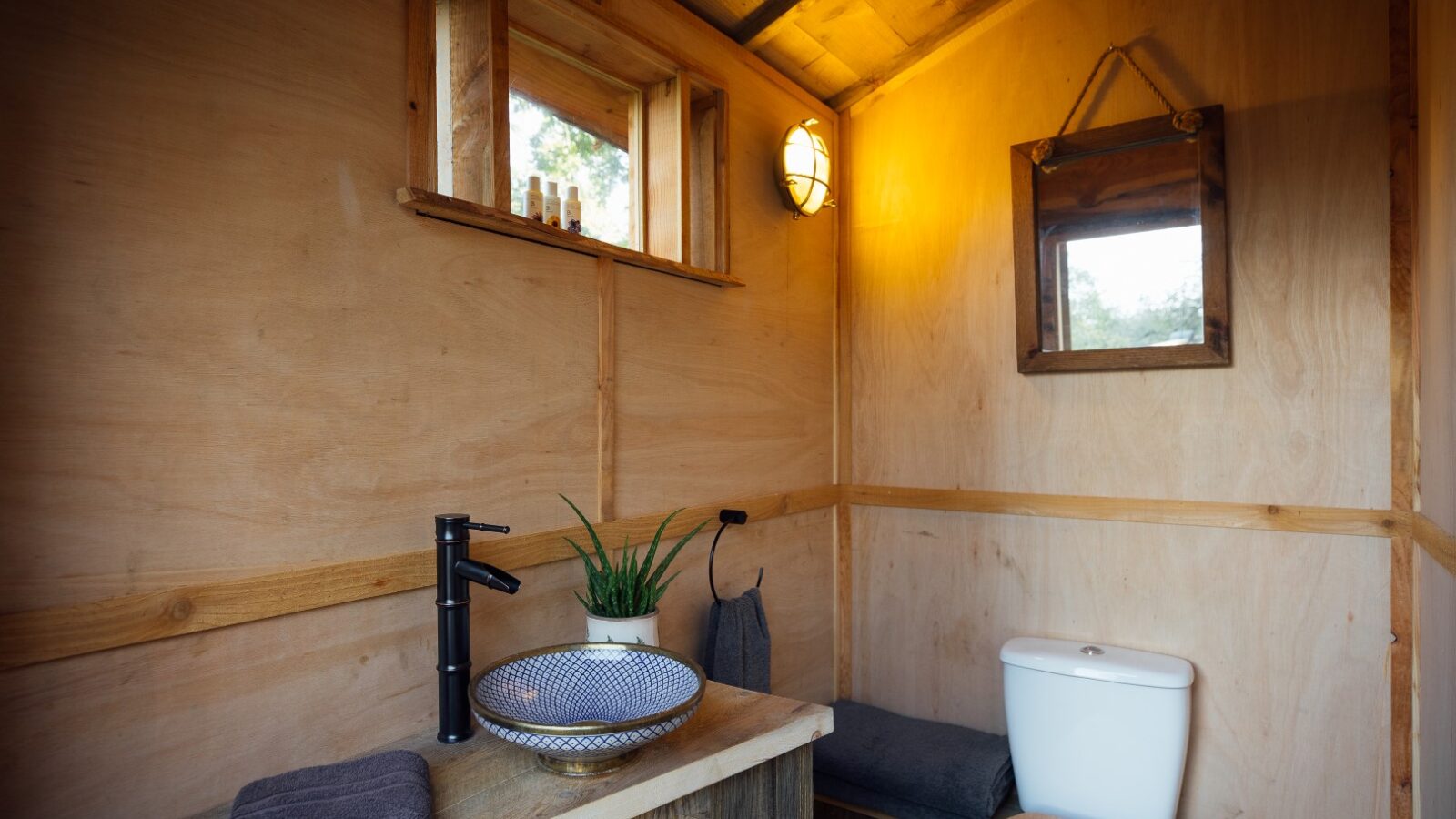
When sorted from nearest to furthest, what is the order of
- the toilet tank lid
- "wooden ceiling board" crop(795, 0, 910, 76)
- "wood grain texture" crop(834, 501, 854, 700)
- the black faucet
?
the black faucet
the toilet tank lid
"wooden ceiling board" crop(795, 0, 910, 76)
"wood grain texture" crop(834, 501, 854, 700)

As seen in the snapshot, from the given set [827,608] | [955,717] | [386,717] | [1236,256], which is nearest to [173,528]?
[386,717]

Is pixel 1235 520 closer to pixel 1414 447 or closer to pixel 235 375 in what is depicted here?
pixel 1414 447

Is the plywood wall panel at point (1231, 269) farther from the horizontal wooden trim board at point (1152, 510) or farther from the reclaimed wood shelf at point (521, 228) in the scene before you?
the reclaimed wood shelf at point (521, 228)

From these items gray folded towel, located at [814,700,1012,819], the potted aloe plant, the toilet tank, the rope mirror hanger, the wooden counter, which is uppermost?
the rope mirror hanger

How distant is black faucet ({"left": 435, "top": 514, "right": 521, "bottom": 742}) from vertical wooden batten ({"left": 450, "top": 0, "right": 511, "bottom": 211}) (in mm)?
534

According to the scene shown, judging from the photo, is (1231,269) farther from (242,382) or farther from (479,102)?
(242,382)

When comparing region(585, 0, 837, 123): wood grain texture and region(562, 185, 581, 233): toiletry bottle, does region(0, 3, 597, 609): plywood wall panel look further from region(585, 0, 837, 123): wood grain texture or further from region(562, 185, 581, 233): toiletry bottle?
region(585, 0, 837, 123): wood grain texture

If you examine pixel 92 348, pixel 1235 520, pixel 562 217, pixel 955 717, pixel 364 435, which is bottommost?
pixel 955 717

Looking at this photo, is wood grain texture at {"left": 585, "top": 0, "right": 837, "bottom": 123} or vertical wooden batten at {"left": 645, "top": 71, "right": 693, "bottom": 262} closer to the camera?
wood grain texture at {"left": 585, "top": 0, "right": 837, "bottom": 123}

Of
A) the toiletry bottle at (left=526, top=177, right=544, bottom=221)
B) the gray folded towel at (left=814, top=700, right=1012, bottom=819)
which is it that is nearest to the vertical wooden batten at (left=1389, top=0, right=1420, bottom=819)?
the gray folded towel at (left=814, top=700, right=1012, bottom=819)

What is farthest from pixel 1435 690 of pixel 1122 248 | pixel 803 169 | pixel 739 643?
pixel 803 169

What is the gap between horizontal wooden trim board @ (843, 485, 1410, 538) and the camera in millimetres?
1713

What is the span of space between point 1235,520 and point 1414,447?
35 centimetres

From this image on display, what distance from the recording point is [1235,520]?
1833 millimetres
